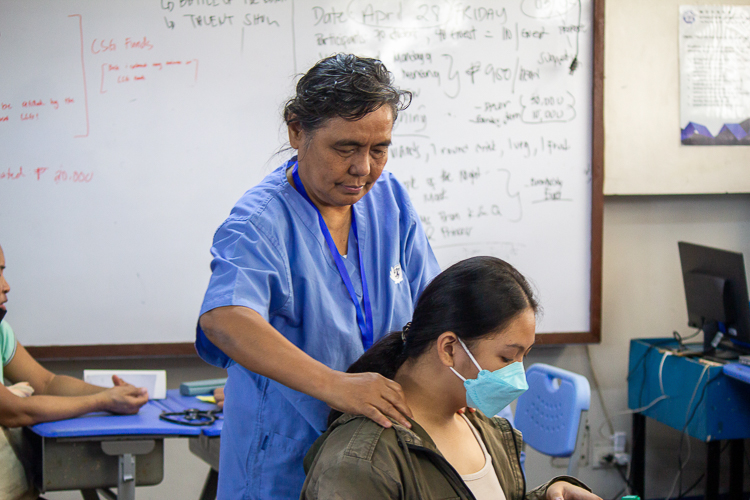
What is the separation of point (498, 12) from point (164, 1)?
135cm

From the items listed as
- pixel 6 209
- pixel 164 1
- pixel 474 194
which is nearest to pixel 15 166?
pixel 6 209

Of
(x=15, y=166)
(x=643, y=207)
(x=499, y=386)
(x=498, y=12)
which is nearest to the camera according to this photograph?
(x=499, y=386)

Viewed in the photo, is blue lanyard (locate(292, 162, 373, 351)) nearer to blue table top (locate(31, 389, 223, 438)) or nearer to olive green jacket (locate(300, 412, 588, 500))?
olive green jacket (locate(300, 412, 588, 500))

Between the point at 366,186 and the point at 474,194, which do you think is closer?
the point at 366,186

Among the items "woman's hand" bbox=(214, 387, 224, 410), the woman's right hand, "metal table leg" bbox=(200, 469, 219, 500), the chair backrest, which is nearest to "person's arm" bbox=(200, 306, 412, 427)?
the woman's right hand

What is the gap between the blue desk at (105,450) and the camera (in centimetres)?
198

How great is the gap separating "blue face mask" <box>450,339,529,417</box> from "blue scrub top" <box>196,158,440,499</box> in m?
0.22

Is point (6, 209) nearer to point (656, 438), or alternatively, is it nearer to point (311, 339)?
point (311, 339)

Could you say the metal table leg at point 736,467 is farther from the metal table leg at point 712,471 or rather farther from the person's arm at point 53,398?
the person's arm at point 53,398

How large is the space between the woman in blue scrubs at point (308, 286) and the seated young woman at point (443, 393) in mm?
64

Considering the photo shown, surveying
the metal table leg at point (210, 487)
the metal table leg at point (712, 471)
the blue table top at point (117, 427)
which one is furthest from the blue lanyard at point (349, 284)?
the metal table leg at point (712, 471)

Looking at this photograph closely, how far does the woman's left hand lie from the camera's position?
53.0 inches

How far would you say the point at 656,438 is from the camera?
3.26 metres

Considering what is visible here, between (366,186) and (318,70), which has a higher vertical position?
(318,70)
